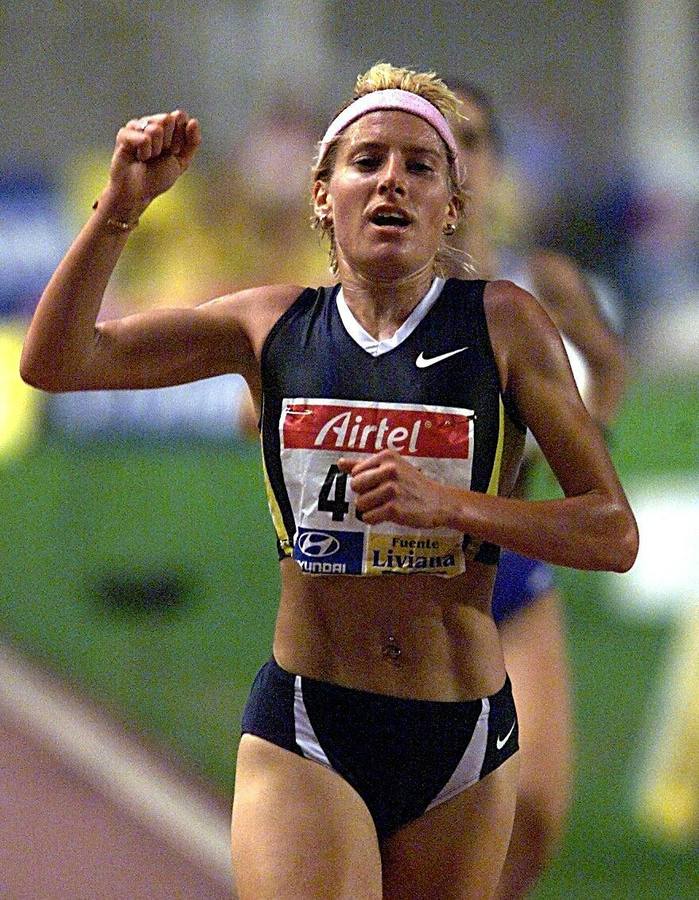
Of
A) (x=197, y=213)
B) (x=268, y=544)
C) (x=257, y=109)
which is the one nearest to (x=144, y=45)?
(x=257, y=109)

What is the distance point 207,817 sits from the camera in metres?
5.32

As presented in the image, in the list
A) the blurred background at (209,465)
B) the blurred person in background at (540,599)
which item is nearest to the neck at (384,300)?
the blurred person in background at (540,599)

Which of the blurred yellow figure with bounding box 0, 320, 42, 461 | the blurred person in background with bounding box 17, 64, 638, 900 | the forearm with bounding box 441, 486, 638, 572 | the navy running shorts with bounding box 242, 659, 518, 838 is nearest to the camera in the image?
the forearm with bounding box 441, 486, 638, 572

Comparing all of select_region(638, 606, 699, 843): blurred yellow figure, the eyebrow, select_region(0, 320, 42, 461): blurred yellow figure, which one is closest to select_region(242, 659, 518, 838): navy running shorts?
the eyebrow

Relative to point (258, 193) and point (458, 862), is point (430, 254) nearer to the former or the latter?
point (458, 862)

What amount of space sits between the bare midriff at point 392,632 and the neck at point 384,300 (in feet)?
1.19

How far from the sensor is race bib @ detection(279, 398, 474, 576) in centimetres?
225

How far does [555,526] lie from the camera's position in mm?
2168

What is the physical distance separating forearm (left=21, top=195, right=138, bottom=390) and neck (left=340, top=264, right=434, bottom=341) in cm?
34

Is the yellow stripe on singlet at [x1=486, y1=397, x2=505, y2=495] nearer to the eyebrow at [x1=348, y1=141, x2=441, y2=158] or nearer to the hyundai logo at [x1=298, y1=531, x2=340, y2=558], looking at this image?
the hyundai logo at [x1=298, y1=531, x2=340, y2=558]

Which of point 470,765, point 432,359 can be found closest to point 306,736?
point 470,765

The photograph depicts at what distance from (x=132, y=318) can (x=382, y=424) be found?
403 mm

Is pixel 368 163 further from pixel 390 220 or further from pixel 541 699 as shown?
pixel 541 699

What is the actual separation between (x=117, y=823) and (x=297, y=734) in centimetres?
Answer: 319
